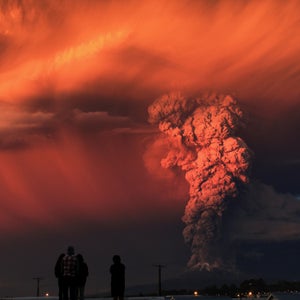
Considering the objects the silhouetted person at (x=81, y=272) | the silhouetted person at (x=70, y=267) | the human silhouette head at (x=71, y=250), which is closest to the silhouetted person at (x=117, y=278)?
the silhouetted person at (x=81, y=272)

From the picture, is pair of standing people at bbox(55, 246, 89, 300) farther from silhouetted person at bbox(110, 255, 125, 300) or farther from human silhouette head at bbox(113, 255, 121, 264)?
silhouetted person at bbox(110, 255, 125, 300)

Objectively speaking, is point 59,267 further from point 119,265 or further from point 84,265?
point 119,265

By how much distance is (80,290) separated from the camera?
125 feet

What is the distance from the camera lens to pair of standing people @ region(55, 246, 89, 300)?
35469 millimetres

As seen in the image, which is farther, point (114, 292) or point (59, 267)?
point (114, 292)

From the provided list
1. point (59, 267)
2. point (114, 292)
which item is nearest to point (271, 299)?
point (114, 292)

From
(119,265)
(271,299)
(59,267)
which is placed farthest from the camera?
(271,299)

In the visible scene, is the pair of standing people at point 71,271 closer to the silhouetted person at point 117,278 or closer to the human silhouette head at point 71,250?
the human silhouette head at point 71,250

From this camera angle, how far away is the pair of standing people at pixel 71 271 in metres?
35.5

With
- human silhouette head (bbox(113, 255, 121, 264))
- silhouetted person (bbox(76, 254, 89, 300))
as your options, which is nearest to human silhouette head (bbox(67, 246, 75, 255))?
silhouetted person (bbox(76, 254, 89, 300))

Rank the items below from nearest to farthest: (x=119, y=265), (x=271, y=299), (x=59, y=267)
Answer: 1. (x=59, y=267)
2. (x=119, y=265)
3. (x=271, y=299)

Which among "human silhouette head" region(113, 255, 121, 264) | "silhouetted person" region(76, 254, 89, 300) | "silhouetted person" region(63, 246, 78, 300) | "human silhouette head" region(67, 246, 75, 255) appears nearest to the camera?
"human silhouette head" region(67, 246, 75, 255)

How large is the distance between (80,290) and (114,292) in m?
1.84

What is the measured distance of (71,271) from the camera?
35.5 metres
